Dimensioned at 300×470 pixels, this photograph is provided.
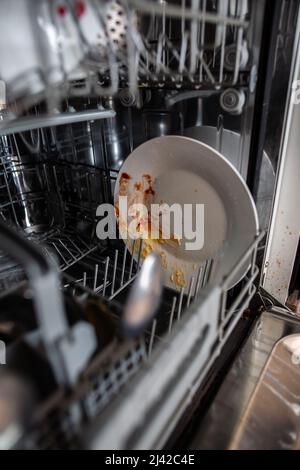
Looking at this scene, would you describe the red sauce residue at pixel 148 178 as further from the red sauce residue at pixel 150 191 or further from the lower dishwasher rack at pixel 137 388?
the lower dishwasher rack at pixel 137 388

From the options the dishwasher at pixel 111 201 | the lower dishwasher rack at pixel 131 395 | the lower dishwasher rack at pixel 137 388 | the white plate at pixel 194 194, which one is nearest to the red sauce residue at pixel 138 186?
the white plate at pixel 194 194

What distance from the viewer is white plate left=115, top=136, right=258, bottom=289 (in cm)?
56

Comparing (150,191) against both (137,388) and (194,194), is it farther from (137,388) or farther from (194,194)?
(137,388)

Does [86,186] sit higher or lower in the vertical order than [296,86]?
lower

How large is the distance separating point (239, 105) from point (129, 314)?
1.52 feet

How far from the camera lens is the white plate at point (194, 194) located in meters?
0.56

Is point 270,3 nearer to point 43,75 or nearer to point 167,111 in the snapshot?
point 167,111

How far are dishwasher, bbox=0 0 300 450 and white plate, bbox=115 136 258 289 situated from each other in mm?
53

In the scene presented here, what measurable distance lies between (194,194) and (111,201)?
0.30 metres

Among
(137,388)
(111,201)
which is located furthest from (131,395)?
(111,201)

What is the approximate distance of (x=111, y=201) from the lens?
862mm

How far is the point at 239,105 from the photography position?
56 cm

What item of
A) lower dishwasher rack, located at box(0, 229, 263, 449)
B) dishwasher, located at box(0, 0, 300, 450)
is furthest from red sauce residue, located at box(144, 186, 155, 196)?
lower dishwasher rack, located at box(0, 229, 263, 449)

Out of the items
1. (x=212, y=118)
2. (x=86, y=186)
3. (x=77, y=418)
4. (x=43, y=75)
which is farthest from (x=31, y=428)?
(x=86, y=186)
